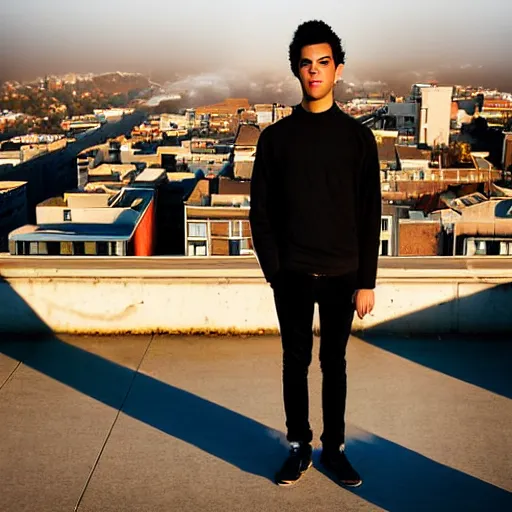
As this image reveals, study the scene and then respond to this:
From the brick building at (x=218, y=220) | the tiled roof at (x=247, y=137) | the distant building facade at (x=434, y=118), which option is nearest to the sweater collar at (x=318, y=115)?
the brick building at (x=218, y=220)

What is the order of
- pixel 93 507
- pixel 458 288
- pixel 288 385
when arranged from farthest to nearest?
pixel 458 288 → pixel 288 385 → pixel 93 507

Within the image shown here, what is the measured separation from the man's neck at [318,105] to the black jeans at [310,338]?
335 millimetres

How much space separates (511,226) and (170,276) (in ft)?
42.3

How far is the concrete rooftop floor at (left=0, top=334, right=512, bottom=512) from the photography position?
164cm

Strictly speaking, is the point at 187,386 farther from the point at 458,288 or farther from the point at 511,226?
the point at 511,226

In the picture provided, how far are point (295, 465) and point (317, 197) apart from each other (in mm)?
582

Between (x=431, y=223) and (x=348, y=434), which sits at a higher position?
(x=348, y=434)

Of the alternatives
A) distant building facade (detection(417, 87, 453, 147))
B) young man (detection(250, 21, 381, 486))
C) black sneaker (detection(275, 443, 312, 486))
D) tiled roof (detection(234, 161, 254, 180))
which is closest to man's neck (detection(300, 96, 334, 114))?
young man (detection(250, 21, 381, 486))

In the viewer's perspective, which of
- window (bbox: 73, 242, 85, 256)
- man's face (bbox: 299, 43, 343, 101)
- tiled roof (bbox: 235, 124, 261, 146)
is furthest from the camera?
tiled roof (bbox: 235, 124, 261, 146)

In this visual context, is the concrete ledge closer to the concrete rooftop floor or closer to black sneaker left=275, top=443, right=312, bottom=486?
the concrete rooftop floor

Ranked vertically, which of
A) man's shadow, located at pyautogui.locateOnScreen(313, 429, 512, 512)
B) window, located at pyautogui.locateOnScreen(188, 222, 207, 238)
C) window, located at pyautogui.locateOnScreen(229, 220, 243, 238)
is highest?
man's shadow, located at pyautogui.locateOnScreen(313, 429, 512, 512)

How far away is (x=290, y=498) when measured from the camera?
1617 mm

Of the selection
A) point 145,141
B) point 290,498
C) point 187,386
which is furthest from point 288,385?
point 145,141

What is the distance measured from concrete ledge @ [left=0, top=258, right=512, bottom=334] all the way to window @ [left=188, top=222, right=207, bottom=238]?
15305mm
